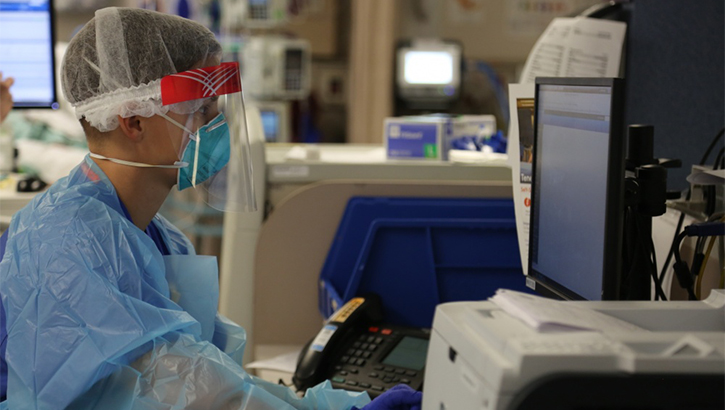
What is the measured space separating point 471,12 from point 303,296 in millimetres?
3512

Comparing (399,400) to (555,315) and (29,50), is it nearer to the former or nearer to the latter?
(555,315)

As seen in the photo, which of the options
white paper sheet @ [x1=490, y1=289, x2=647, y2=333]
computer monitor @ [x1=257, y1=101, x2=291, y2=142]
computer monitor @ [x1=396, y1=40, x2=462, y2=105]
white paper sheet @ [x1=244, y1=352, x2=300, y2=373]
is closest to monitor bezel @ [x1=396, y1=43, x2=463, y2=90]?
computer monitor @ [x1=396, y1=40, x2=462, y2=105]

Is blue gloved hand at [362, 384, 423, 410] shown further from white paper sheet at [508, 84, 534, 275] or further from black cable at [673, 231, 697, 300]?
black cable at [673, 231, 697, 300]

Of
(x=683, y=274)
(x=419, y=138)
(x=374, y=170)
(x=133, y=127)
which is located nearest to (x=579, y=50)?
(x=419, y=138)

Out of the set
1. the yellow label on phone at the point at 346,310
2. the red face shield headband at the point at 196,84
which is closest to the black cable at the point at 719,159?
the yellow label on phone at the point at 346,310

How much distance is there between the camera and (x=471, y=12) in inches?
195

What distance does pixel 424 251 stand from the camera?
5.73 feet

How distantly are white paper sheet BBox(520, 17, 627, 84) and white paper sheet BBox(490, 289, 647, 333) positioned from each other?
1.02m

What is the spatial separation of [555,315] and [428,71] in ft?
13.1

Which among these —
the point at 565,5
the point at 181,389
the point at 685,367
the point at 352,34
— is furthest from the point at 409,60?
the point at 685,367

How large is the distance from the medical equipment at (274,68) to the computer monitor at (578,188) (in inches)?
138

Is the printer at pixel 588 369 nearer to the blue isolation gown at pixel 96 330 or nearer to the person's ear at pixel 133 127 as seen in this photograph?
the blue isolation gown at pixel 96 330

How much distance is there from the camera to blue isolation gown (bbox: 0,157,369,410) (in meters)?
1.11

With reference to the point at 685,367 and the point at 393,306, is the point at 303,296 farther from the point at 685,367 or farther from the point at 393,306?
the point at 685,367
